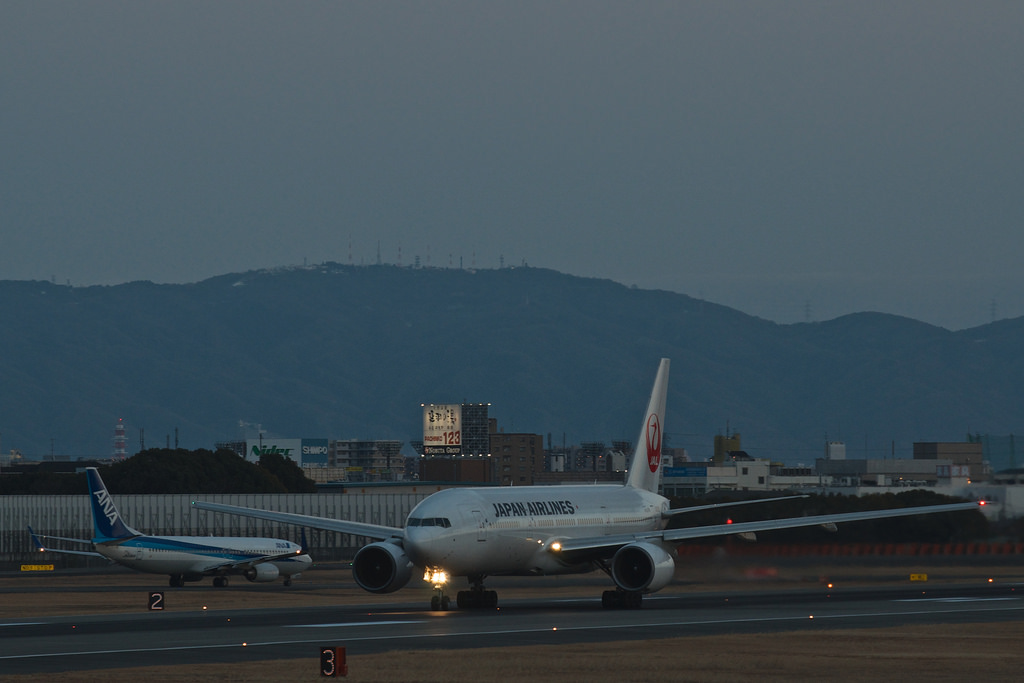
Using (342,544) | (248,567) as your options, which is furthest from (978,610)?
(342,544)

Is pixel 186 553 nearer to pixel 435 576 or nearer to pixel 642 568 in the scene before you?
pixel 435 576

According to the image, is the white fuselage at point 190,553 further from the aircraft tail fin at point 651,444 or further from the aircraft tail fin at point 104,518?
the aircraft tail fin at point 651,444

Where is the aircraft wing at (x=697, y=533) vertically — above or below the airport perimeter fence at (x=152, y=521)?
above

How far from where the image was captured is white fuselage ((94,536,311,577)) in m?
83.3

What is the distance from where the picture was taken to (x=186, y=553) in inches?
3351

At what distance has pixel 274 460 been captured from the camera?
584ft

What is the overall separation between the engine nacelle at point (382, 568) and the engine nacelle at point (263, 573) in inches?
1432

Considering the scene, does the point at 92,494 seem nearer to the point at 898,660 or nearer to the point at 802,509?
the point at 802,509

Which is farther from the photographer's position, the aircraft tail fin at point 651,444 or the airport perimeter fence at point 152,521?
the airport perimeter fence at point 152,521

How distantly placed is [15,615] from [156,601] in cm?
504

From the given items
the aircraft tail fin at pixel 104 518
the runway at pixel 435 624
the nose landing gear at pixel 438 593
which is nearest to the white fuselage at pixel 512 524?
the nose landing gear at pixel 438 593

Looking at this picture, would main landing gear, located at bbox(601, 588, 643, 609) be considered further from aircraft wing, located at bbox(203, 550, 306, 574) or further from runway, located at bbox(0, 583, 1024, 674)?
aircraft wing, located at bbox(203, 550, 306, 574)

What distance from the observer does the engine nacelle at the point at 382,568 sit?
52.3m

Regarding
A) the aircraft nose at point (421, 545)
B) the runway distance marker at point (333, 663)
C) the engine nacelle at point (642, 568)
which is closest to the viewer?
the runway distance marker at point (333, 663)
